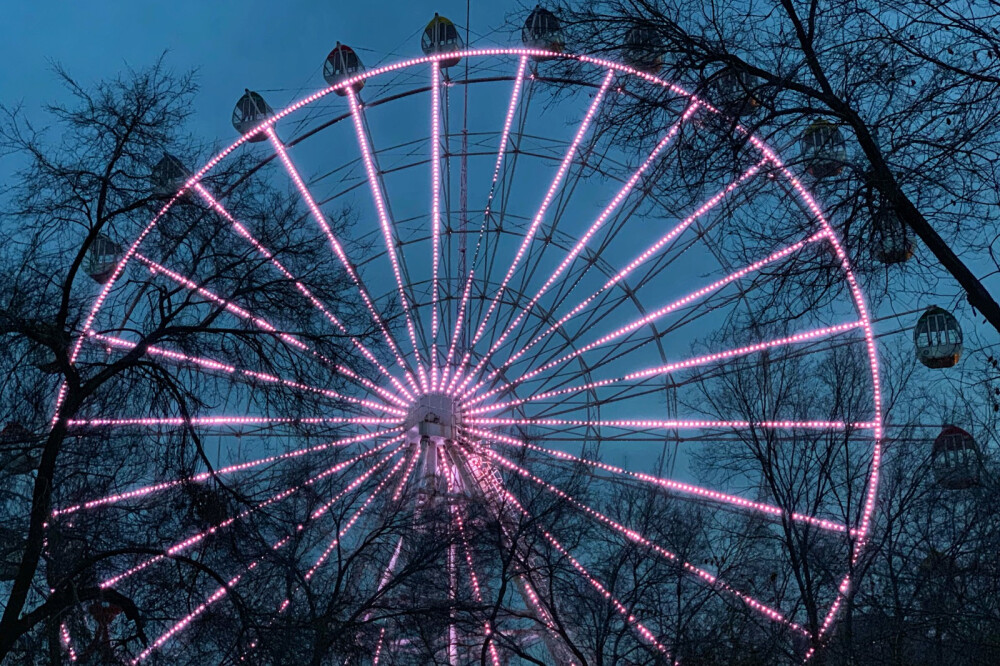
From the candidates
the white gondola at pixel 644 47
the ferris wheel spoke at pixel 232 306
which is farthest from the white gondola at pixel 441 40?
the white gondola at pixel 644 47

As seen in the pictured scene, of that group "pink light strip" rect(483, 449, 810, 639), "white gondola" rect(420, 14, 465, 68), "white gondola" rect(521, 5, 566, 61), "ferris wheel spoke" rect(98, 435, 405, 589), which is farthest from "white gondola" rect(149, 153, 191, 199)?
"white gondola" rect(420, 14, 465, 68)

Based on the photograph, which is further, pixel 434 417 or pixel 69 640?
pixel 434 417

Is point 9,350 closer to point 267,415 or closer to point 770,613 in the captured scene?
point 267,415

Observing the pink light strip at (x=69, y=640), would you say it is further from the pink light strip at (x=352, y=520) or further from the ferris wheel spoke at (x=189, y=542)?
the pink light strip at (x=352, y=520)

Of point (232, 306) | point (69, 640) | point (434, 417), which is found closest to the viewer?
point (69, 640)

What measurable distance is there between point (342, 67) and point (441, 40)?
1.85 metres

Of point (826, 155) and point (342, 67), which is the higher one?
point (342, 67)

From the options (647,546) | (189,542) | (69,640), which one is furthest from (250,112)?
(69,640)

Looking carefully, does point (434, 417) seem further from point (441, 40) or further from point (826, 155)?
point (826, 155)

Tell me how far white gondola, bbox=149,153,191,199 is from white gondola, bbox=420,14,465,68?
417 inches

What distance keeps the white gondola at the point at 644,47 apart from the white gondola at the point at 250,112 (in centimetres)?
1456

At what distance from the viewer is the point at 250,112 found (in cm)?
2055

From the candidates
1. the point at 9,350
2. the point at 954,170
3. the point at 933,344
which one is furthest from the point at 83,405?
the point at 933,344

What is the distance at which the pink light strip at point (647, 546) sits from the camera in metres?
15.7
